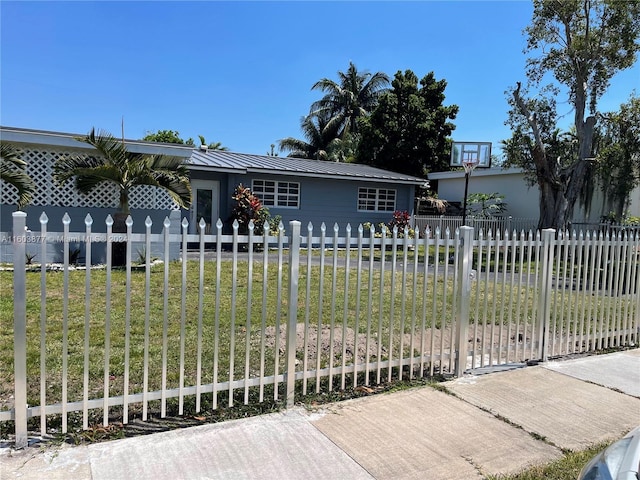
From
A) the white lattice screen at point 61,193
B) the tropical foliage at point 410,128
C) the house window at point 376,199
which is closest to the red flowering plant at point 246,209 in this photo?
the white lattice screen at point 61,193

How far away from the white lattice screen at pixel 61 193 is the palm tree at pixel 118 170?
671 millimetres

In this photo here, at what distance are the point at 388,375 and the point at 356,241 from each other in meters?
1.49

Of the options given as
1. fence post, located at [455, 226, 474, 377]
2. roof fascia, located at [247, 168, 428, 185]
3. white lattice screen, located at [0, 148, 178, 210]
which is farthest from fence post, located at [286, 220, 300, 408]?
roof fascia, located at [247, 168, 428, 185]

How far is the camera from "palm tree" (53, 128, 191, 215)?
440 inches

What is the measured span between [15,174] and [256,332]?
7.95m

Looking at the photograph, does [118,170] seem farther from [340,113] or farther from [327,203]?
[340,113]

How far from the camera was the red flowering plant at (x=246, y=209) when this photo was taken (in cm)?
1681

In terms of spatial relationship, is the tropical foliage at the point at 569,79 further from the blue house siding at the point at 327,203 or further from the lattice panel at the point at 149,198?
the lattice panel at the point at 149,198

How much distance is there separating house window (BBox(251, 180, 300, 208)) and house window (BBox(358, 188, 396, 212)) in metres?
3.19

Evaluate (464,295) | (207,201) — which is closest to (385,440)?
(464,295)

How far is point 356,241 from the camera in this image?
15.2 ft

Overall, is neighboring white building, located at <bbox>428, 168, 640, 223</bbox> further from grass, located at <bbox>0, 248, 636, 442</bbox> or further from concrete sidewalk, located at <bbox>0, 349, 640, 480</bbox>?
concrete sidewalk, located at <bbox>0, 349, 640, 480</bbox>

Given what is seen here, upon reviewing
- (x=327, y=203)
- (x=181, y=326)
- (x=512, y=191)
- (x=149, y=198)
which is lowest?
(x=181, y=326)

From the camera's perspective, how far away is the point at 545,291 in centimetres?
586
